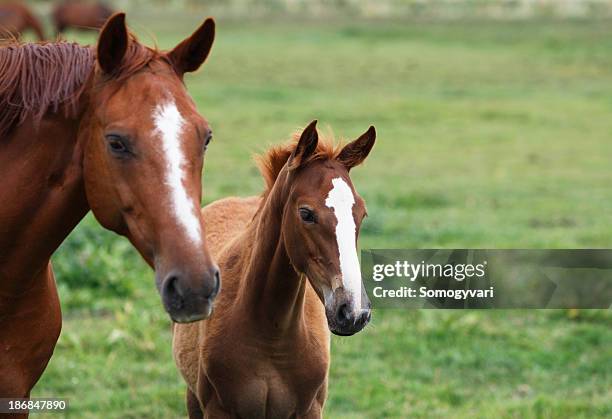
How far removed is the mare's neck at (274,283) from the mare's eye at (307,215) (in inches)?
9.0

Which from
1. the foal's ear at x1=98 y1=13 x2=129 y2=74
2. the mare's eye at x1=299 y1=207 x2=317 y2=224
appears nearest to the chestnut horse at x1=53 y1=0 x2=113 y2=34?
the mare's eye at x1=299 y1=207 x2=317 y2=224

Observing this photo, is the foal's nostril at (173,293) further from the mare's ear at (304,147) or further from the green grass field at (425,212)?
the mare's ear at (304,147)

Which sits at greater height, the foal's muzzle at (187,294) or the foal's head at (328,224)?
the foal's muzzle at (187,294)

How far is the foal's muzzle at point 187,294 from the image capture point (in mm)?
2639

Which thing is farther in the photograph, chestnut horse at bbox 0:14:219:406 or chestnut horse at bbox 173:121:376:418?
chestnut horse at bbox 173:121:376:418

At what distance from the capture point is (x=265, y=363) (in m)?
4.08

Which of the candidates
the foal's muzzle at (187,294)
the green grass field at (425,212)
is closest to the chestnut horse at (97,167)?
the foal's muzzle at (187,294)

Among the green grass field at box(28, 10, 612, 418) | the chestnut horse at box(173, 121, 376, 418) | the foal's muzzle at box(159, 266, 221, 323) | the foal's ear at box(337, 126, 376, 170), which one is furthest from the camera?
the green grass field at box(28, 10, 612, 418)

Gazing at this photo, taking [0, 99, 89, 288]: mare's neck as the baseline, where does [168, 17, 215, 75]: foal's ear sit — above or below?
above

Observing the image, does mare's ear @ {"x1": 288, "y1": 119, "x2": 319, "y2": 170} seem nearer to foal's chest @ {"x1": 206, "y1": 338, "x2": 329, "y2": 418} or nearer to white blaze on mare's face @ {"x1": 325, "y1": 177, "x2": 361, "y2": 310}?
white blaze on mare's face @ {"x1": 325, "y1": 177, "x2": 361, "y2": 310}

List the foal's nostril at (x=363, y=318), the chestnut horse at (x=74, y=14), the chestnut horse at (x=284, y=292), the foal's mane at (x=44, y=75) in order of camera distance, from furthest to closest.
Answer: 1. the chestnut horse at (x=74, y=14)
2. the chestnut horse at (x=284, y=292)
3. the foal's nostril at (x=363, y=318)
4. the foal's mane at (x=44, y=75)

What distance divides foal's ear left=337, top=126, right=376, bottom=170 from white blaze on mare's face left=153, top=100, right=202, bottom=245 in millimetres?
1298

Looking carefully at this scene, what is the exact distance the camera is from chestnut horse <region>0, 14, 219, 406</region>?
8.92ft

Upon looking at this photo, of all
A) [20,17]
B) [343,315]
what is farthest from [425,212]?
[20,17]
